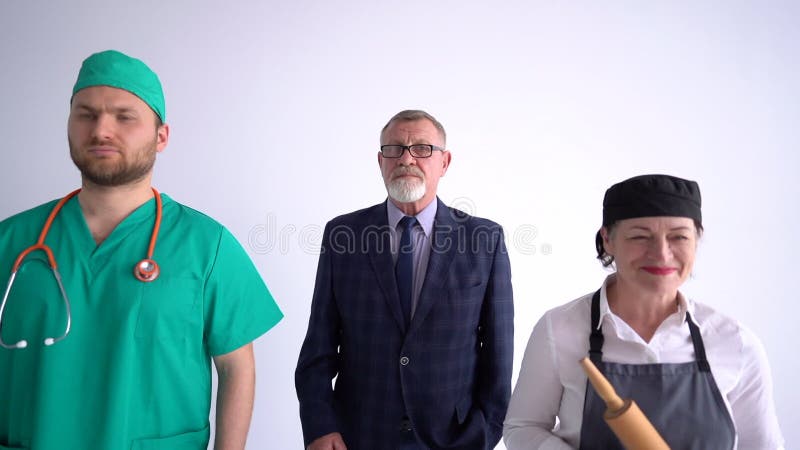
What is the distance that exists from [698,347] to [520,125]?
1.33 metres

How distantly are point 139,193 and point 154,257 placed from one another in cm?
19

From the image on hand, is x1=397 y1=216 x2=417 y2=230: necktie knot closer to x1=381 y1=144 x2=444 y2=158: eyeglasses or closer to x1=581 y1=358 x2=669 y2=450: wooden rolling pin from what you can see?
x1=381 y1=144 x2=444 y2=158: eyeglasses

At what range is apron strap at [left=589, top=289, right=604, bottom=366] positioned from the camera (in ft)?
3.79

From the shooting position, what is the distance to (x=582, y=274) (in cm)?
228

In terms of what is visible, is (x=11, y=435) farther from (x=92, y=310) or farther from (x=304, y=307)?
(x=304, y=307)

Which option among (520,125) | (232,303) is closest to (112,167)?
(232,303)

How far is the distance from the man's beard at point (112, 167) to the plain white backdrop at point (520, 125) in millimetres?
765

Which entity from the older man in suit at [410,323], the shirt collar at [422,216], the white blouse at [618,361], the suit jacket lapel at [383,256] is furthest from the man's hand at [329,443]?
the shirt collar at [422,216]

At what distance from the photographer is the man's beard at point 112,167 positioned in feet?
3.84

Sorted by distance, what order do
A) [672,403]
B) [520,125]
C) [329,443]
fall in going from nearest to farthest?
[672,403], [329,443], [520,125]

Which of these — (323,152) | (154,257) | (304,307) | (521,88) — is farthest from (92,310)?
(521,88)

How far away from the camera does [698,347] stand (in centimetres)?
115

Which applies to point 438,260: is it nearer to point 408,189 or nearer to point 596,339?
point 408,189

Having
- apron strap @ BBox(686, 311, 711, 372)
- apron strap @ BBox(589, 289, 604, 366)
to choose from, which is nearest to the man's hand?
apron strap @ BBox(589, 289, 604, 366)
